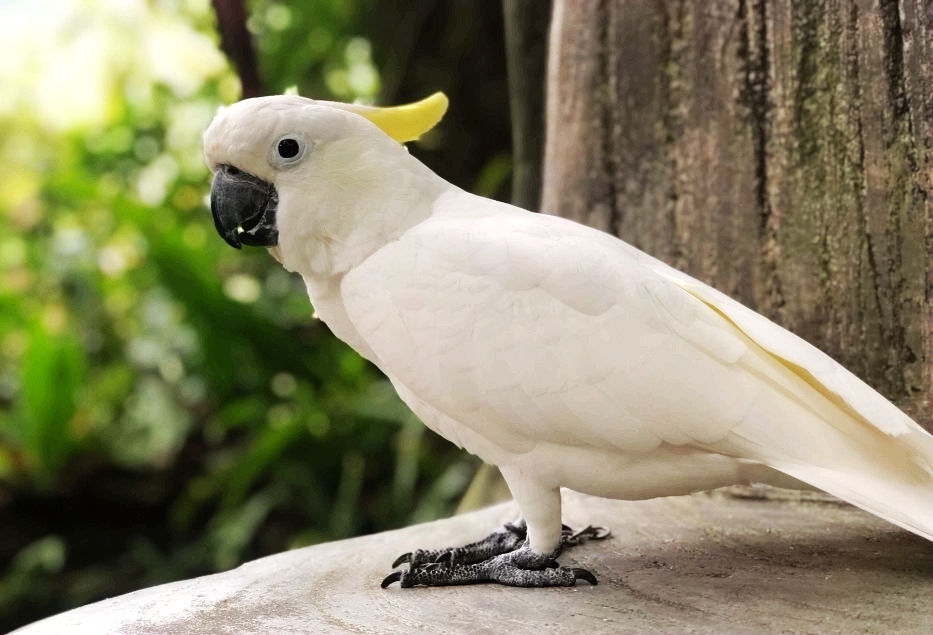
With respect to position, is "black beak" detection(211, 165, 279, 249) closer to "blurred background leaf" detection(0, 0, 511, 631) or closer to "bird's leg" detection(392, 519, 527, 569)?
"bird's leg" detection(392, 519, 527, 569)

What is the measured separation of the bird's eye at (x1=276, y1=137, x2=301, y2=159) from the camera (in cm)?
109

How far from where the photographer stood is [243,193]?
1.11 meters

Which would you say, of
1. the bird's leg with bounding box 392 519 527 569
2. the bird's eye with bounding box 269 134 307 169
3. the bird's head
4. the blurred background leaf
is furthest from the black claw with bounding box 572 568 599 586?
the blurred background leaf

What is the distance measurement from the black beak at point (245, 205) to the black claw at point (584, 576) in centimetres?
62

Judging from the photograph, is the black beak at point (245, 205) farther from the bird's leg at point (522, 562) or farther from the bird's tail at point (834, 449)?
the bird's tail at point (834, 449)

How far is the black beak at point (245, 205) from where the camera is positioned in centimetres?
112

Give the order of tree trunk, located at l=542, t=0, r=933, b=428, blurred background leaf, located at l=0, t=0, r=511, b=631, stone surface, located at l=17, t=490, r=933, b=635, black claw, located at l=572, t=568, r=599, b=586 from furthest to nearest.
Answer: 1. blurred background leaf, located at l=0, t=0, r=511, b=631
2. tree trunk, located at l=542, t=0, r=933, b=428
3. black claw, located at l=572, t=568, r=599, b=586
4. stone surface, located at l=17, t=490, r=933, b=635

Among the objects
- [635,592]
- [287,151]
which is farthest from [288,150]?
[635,592]

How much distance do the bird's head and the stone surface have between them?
494 mm

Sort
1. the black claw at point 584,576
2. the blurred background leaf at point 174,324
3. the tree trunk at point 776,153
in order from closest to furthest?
1. the black claw at point 584,576
2. the tree trunk at point 776,153
3. the blurred background leaf at point 174,324

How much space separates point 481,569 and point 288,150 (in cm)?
64

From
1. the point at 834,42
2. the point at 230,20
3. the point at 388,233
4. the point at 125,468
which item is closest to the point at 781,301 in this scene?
the point at 834,42

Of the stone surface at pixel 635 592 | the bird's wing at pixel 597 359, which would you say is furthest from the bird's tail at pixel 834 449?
the stone surface at pixel 635 592

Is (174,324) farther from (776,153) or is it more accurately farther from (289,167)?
(776,153)
